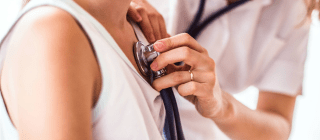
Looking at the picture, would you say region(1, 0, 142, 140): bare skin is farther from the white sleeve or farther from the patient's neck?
the white sleeve

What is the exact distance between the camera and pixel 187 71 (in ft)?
1.53

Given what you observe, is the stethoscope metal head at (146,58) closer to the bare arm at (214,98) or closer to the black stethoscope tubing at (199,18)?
the bare arm at (214,98)

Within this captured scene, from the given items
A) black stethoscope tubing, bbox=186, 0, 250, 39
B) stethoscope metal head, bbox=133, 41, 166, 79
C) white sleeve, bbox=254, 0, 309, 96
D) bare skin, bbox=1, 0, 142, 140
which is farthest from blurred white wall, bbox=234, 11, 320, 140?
bare skin, bbox=1, 0, 142, 140

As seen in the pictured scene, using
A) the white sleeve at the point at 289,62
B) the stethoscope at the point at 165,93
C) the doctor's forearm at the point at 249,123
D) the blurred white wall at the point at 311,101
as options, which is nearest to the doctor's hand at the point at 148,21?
the stethoscope at the point at 165,93

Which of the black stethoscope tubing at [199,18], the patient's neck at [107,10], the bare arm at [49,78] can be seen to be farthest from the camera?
the black stethoscope tubing at [199,18]

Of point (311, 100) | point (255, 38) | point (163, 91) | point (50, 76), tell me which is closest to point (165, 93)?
point (163, 91)

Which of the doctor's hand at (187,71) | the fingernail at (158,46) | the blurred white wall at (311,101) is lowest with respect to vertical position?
the blurred white wall at (311,101)

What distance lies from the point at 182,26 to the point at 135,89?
0.47 m

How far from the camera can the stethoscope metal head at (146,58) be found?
0.43m

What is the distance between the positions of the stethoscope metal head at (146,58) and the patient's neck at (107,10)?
56 millimetres

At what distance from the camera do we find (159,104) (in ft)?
1.46

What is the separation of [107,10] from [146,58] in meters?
0.10

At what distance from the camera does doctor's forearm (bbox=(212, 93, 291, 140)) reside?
25.5 inches

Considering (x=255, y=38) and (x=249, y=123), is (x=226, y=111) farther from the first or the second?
(x=255, y=38)
